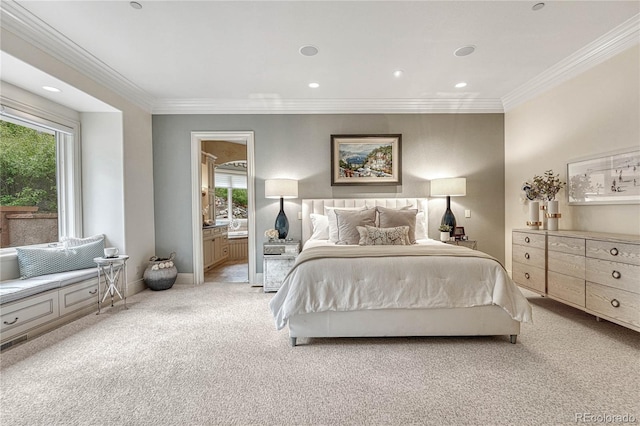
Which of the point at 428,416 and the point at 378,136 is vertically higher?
the point at 378,136

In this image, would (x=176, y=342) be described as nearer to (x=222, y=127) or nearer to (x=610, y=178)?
(x=222, y=127)

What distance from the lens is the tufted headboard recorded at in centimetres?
438

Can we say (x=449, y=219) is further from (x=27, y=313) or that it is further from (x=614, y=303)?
(x=27, y=313)

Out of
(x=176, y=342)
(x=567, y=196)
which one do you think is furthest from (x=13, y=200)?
(x=567, y=196)

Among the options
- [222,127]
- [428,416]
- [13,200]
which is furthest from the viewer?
[222,127]

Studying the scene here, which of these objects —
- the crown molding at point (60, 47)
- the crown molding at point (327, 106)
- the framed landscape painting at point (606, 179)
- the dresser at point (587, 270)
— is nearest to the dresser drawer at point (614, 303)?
the dresser at point (587, 270)

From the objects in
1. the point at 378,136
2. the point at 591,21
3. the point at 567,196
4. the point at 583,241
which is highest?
the point at 591,21

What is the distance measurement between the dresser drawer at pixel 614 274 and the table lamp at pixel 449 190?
68.1 inches

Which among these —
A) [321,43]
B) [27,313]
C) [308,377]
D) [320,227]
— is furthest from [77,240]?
[321,43]

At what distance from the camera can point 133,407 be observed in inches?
65.9

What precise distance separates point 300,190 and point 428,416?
3424 mm

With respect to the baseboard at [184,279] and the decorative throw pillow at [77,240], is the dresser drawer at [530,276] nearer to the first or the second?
the baseboard at [184,279]

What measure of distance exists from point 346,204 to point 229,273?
8.51 feet

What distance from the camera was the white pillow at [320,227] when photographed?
4.09 metres
